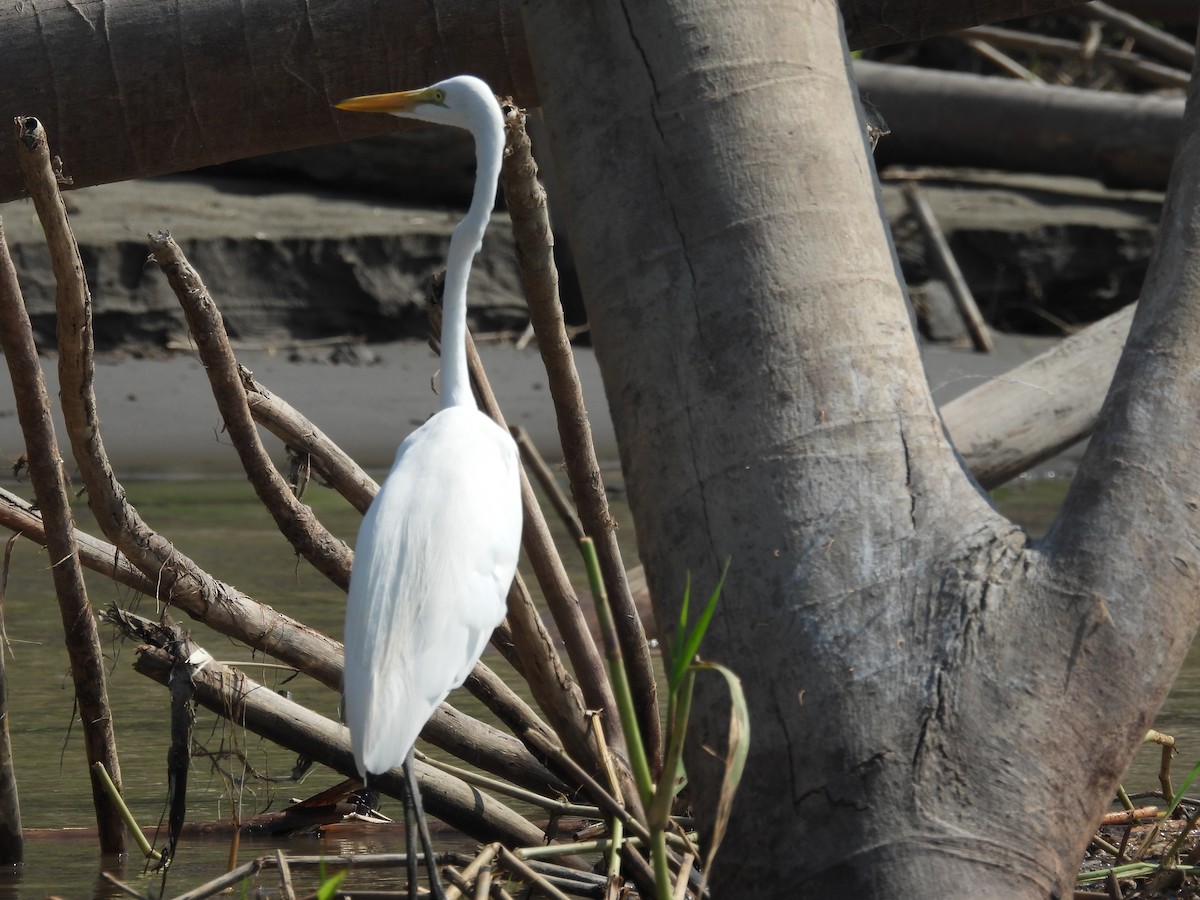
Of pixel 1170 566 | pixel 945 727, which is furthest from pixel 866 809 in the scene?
A: pixel 1170 566

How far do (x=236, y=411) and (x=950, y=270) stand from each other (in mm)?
9166

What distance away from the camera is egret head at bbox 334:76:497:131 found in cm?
280

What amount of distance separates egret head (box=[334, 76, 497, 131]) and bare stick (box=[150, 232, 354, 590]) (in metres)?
0.42

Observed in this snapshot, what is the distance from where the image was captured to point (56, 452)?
2.97 meters

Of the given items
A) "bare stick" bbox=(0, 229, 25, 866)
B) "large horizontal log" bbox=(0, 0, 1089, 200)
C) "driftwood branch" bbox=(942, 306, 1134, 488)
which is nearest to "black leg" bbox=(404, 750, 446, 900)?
"bare stick" bbox=(0, 229, 25, 866)

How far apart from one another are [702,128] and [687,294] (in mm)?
242

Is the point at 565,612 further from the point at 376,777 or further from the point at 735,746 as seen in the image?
the point at 735,746

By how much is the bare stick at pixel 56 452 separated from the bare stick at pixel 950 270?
897cm

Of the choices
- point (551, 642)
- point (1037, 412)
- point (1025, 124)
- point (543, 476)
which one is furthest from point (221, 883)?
point (1025, 124)

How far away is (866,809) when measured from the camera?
221 centimetres

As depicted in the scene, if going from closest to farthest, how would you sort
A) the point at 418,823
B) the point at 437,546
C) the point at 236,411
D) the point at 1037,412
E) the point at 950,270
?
the point at 437,546
the point at 418,823
the point at 236,411
the point at 1037,412
the point at 950,270

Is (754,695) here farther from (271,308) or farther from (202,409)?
(271,308)

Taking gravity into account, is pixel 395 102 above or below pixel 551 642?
above

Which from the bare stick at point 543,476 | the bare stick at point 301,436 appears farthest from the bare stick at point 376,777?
the bare stick at point 543,476
